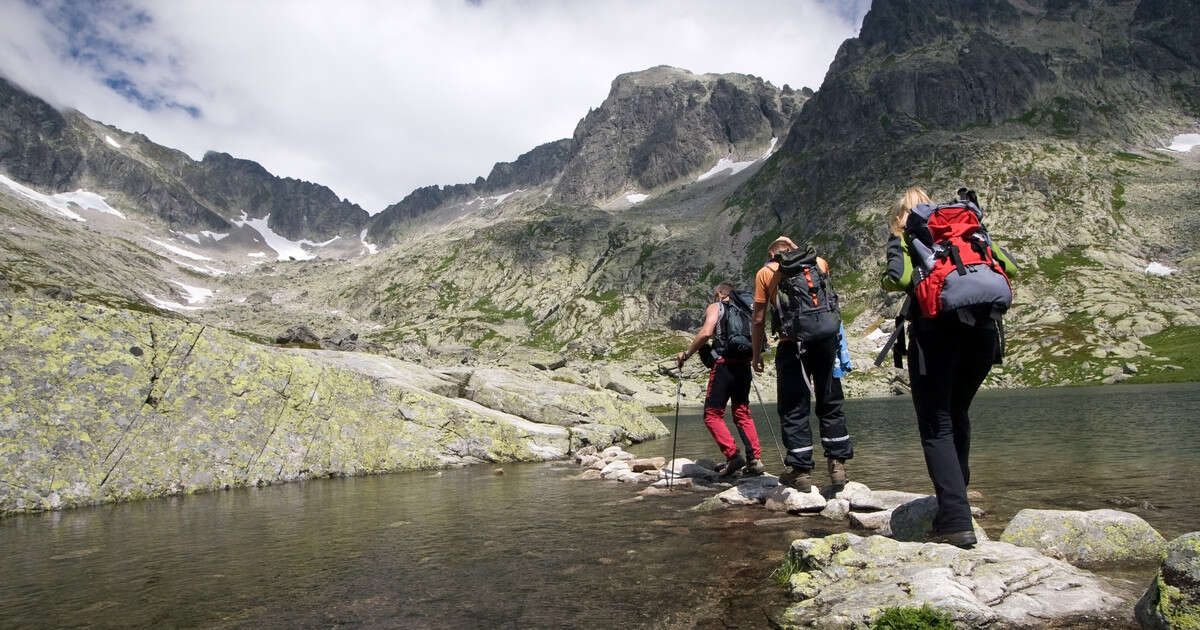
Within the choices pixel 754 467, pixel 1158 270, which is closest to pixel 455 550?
pixel 754 467

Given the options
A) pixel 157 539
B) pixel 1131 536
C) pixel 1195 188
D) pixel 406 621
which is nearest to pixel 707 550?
pixel 406 621

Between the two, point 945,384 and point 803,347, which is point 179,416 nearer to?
point 803,347

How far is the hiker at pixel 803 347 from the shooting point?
959cm

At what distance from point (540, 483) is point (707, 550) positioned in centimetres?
838

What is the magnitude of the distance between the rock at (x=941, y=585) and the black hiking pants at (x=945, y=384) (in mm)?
604

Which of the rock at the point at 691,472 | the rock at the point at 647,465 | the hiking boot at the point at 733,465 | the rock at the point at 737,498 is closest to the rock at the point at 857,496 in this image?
the rock at the point at 737,498

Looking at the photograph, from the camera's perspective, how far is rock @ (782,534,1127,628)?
454 cm

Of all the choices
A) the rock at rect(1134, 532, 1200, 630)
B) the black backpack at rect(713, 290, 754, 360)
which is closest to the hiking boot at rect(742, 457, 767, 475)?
the black backpack at rect(713, 290, 754, 360)

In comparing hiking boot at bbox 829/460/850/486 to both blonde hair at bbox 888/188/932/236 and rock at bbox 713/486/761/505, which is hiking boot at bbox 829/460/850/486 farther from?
blonde hair at bbox 888/188/932/236

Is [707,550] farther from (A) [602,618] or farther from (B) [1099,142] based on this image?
A: (B) [1099,142]

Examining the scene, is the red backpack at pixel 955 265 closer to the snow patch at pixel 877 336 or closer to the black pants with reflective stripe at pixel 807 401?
the black pants with reflective stripe at pixel 807 401

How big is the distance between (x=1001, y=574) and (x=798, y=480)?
16.9 feet

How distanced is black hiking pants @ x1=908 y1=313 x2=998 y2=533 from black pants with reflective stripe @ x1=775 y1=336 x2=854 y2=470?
9.91 ft

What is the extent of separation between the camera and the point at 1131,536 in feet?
20.5
